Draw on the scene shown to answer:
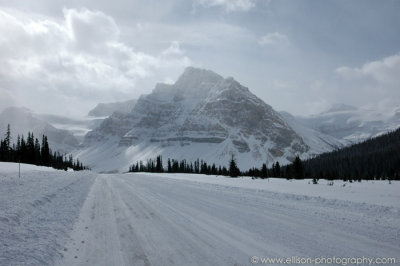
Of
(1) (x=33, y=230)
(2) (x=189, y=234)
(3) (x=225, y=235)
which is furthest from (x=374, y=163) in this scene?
(1) (x=33, y=230)

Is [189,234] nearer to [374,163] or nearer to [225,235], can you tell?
[225,235]

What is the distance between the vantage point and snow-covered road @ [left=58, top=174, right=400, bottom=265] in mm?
6453

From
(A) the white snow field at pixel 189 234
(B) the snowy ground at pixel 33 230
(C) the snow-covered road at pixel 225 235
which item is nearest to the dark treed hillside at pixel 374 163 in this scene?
(C) the snow-covered road at pixel 225 235

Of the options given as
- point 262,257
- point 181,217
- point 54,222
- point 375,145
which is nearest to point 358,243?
point 262,257

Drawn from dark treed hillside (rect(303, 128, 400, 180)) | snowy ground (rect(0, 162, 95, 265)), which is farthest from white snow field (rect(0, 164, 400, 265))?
dark treed hillside (rect(303, 128, 400, 180))

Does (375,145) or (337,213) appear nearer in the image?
(337,213)

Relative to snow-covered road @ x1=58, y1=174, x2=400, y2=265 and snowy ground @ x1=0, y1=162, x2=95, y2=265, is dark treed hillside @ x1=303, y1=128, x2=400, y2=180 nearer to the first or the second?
snow-covered road @ x1=58, y1=174, x2=400, y2=265

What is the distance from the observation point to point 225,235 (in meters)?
8.05

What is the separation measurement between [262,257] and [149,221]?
4965 millimetres

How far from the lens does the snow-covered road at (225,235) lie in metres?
6.45

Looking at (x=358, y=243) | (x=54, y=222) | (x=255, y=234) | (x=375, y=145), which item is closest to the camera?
(x=358, y=243)

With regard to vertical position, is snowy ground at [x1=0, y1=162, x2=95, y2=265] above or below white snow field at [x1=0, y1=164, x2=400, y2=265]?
above

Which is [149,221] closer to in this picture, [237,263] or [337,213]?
[237,263]

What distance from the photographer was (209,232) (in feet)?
27.7
